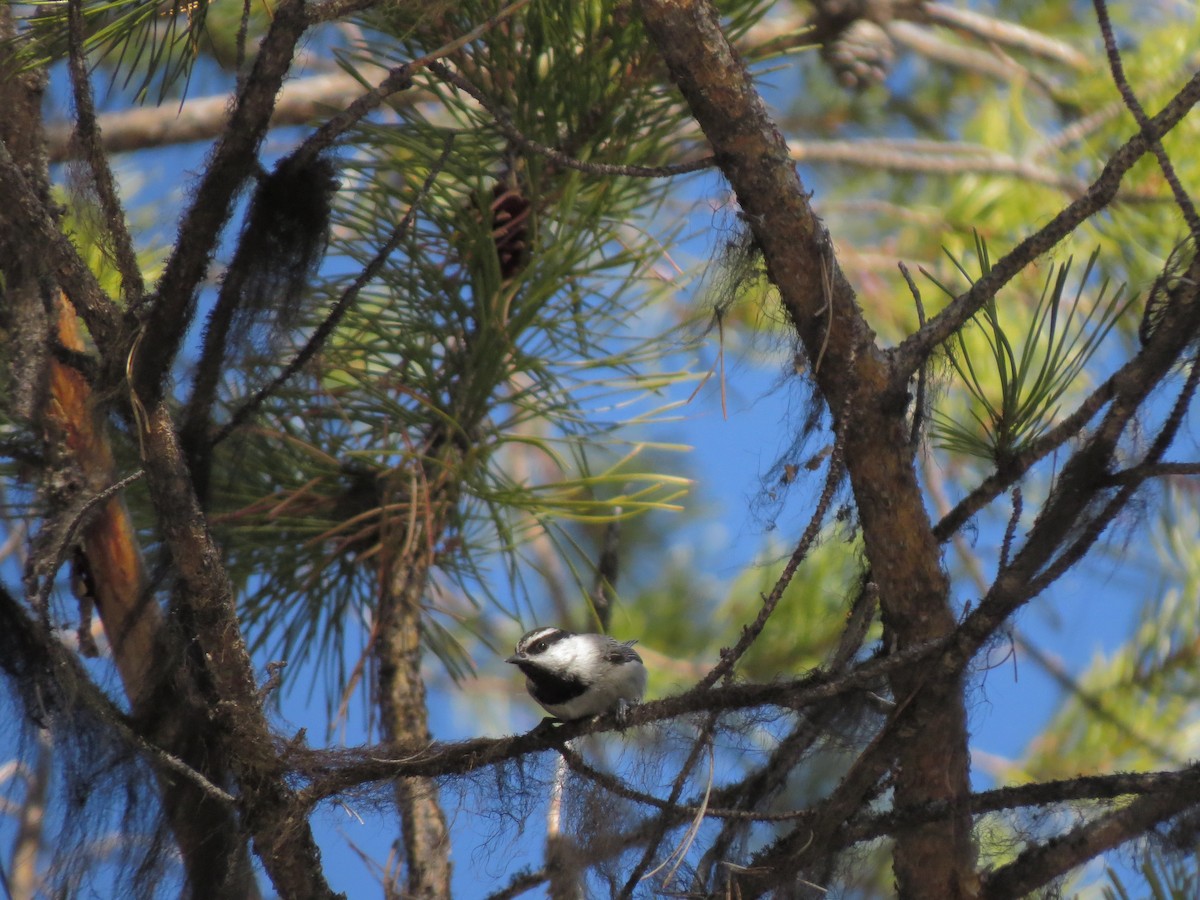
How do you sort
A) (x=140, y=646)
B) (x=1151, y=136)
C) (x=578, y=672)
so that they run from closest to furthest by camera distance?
(x=1151, y=136) < (x=140, y=646) < (x=578, y=672)

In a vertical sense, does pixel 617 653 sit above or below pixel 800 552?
above

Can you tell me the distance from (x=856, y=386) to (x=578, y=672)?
2.26 ft

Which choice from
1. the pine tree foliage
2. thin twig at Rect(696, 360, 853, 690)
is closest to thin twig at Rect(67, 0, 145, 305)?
the pine tree foliage

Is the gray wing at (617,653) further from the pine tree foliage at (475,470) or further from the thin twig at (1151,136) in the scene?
the thin twig at (1151,136)

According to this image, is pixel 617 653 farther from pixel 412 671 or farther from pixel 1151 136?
pixel 1151 136

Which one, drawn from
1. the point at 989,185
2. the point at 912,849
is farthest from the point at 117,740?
the point at 989,185

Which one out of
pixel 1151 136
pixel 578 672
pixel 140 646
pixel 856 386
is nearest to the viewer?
pixel 1151 136

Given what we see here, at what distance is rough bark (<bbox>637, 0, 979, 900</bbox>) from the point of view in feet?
3.75

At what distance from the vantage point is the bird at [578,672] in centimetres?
163

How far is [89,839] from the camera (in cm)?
124

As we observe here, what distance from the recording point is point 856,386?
115 centimetres

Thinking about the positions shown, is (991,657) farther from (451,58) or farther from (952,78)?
(952,78)

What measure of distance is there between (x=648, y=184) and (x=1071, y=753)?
1.44 meters

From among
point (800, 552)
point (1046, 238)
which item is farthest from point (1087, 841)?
point (1046, 238)
